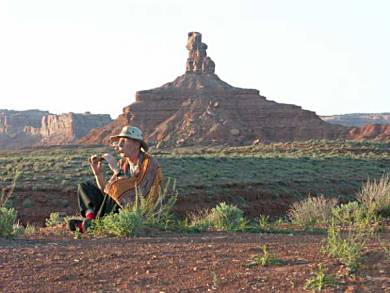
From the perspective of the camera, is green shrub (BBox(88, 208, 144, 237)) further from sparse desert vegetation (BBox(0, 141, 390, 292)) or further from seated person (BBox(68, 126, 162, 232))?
seated person (BBox(68, 126, 162, 232))

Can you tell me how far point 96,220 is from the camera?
758 cm

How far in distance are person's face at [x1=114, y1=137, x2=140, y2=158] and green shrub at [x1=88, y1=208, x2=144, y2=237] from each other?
0.77 meters

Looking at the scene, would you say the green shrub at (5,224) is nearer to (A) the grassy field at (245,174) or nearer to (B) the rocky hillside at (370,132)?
(A) the grassy field at (245,174)

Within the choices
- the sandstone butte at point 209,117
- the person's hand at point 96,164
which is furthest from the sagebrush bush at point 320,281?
the sandstone butte at point 209,117

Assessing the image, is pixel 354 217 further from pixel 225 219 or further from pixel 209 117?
pixel 209 117

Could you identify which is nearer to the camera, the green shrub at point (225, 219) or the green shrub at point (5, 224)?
the green shrub at point (5, 224)

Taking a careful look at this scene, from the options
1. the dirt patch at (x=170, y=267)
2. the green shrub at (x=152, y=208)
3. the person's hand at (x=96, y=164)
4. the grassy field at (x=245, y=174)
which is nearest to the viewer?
the dirt patch at (x=170, y=267)

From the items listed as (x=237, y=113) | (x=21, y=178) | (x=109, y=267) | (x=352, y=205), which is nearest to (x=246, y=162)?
(x=21, y=178)

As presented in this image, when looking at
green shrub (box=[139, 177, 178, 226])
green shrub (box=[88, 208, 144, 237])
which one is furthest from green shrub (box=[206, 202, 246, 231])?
green shrub (box=[88, 208, 144, 237])

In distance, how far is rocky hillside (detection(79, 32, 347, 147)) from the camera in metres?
80.6

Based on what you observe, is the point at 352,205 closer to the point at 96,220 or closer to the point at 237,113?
the point at 96,220

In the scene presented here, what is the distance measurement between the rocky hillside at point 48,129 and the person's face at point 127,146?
107607 millimetres

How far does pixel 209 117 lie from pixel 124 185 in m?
75.7

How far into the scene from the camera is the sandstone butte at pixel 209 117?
80.6 metres
